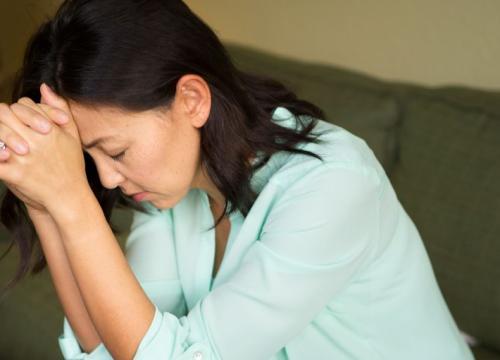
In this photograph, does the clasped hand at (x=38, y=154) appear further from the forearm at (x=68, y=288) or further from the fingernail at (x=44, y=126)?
the forearm at (x=68, y=288)

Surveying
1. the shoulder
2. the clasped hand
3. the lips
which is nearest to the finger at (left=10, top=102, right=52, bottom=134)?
the clasped hand

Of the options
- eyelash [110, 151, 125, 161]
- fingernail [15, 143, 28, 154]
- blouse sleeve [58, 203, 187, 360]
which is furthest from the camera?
blouse sleeve [58, 203, 187, 360]

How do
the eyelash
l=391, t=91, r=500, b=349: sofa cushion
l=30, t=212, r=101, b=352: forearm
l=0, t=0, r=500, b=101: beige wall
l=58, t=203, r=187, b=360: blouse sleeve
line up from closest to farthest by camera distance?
the eyelash
l=30, t=212, r=101, b=352: forearm
l=58, t=203, r=187, b=360: blouse sleeve
l=391, t=91, r=500, b=349: sofa cushion
l=0, t=0, r=500, b=101: beige wall

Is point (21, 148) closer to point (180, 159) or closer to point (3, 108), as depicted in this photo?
point (3, 108)

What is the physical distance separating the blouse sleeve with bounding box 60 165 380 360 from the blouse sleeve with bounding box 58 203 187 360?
12.2 inches

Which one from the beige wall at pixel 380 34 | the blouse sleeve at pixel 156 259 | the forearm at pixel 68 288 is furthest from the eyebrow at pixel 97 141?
the beige wall at pixel 380 34

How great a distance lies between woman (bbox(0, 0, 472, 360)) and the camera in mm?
997

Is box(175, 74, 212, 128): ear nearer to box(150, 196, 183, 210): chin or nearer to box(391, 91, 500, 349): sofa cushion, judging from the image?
box(150, 196, 183, 210): chin

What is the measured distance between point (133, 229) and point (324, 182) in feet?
1.65

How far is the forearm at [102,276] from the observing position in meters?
0.99

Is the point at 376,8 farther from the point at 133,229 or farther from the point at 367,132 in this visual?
the point at 133,229

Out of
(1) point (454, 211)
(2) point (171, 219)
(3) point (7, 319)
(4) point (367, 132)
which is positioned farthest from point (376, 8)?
(3) point (7, 319)

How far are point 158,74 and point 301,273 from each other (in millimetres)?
348

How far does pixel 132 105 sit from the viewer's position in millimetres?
1017
